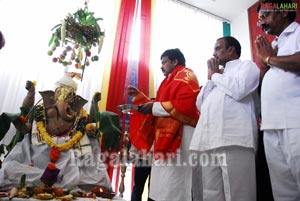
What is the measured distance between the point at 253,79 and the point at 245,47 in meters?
2.97

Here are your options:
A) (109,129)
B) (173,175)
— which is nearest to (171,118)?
(173,175)

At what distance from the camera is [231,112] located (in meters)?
1.25

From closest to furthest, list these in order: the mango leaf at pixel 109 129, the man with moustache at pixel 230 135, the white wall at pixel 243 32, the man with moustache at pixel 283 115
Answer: the man with moustache at pixel 283 115
the man with moustache at pixel 230 135
the mango leaf at pixel 109 129
the white wall at pixel 243 32

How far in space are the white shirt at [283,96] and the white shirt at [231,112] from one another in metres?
0.10

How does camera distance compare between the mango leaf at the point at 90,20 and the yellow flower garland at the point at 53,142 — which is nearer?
the yellow flower garland at the point at 53,142

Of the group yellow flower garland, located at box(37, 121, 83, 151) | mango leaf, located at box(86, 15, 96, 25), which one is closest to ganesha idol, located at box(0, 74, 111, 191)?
yellow flower garland, located at box(37, 121, 83, 151)

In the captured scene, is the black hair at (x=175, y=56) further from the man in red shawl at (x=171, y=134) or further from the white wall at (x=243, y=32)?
the white wall at (x=243, y=32)

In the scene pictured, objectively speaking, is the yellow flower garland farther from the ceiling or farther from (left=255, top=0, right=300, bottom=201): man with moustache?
the ceiling

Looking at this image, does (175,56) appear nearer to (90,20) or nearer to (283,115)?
(90,20)

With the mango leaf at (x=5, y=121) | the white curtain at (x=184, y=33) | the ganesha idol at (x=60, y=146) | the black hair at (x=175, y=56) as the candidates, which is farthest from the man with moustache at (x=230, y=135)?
the white curtain at (x=184, y=33)

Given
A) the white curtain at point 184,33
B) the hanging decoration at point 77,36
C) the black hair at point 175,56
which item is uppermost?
the white curtain at point 184,33

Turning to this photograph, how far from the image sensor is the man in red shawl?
4.91 feet

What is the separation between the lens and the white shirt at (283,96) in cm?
103

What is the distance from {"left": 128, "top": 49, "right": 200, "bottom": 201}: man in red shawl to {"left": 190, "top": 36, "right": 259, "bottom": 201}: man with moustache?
0.20 m
